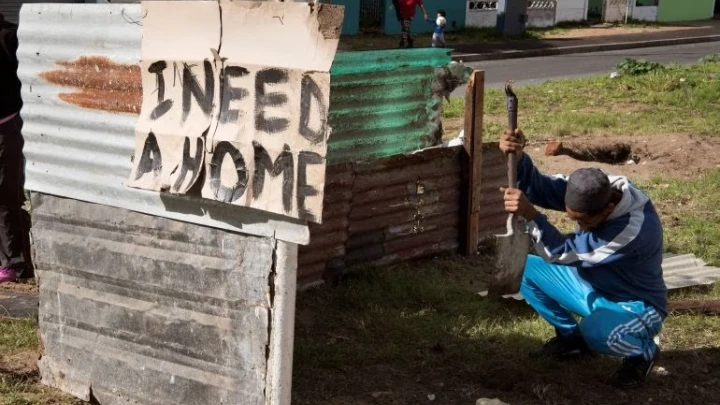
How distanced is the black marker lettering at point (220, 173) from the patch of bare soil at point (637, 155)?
5.76m

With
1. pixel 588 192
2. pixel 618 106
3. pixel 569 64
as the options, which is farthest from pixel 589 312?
pixel 569 64

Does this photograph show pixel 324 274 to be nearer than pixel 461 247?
Yes

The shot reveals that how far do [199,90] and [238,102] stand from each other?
199mm

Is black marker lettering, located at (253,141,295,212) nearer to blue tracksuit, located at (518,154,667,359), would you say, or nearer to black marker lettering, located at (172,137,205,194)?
black marker lettering, located at (172,137,205,194)

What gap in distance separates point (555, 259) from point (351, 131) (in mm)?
1787

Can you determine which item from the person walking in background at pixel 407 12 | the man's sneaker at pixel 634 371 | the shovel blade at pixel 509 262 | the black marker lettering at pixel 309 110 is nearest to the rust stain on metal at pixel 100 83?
the black marker lettering at pixel 309 110

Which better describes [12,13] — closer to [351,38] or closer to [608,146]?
[351,38]

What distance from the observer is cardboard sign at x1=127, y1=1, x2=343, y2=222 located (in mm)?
3502

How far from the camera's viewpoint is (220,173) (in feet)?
12.3

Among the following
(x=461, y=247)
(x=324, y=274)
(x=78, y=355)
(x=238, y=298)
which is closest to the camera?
(x=238, y=298)

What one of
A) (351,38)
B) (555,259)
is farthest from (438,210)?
(351,38)

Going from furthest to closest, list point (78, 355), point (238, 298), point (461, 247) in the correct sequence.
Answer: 1. point (461, 247)
2. point (78, 355)
3. point (238, 298)

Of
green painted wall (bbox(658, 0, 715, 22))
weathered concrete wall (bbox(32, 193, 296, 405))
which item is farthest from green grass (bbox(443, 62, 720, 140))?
green painted wall (bbox(658, 0, 715, 22))

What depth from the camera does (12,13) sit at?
1964cm
